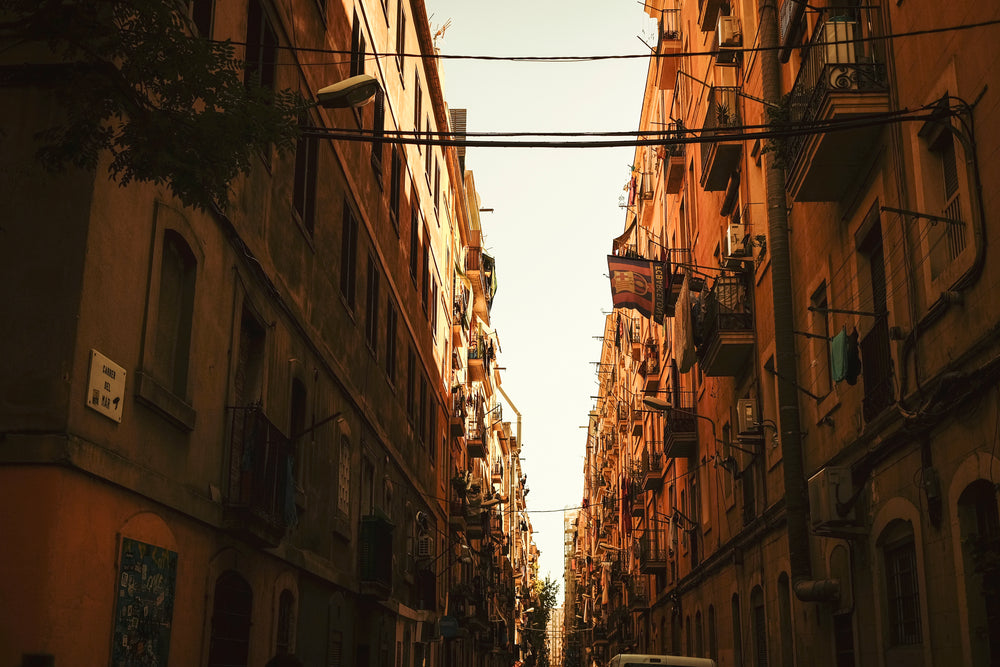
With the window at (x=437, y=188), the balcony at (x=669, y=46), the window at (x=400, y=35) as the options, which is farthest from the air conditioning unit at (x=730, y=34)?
the window at (x=437, y=188)

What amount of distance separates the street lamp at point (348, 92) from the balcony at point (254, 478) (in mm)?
3884

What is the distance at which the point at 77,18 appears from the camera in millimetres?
7176

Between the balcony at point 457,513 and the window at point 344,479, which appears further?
the balcony at point 457,513

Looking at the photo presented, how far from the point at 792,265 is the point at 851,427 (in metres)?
4.12

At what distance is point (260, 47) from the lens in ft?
46.5

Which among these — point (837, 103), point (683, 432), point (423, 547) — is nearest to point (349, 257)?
point (837, 103)

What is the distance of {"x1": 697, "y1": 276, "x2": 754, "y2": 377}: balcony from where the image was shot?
21.9 meters

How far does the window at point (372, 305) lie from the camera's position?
2323 cm

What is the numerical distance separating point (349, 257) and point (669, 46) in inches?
677

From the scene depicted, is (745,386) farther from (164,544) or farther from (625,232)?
(625,232)

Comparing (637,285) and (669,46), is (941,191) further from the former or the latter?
(669,46)

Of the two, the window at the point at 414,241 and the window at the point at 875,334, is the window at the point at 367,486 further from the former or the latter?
the window at the point at 875,334

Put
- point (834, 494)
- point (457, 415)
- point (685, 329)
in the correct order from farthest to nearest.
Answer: point (457, 415)
point (685, 329)
point (834, 494)

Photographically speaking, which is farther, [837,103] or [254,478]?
[254,478]
